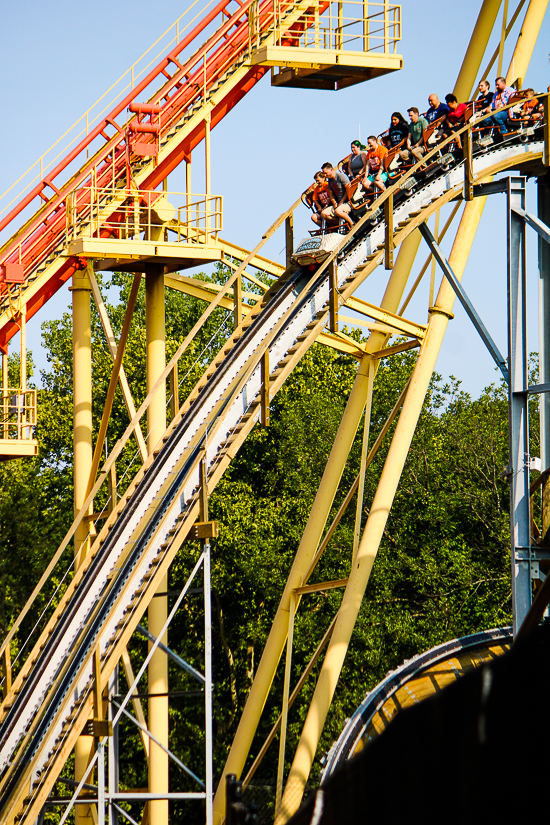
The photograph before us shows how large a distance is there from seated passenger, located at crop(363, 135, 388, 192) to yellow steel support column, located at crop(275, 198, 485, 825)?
125 centimetres

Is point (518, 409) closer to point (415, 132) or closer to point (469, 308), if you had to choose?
point (469, 308)

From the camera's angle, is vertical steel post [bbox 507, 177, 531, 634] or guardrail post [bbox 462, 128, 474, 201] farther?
guardrail post [bbox 462, 128, 474, 201]

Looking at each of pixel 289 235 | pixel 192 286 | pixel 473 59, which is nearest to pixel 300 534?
pixel 192 286

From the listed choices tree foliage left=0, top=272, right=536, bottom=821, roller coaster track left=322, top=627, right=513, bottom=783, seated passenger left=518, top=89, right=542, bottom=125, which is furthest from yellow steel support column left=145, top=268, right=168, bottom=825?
tree foliage left=0, top=272, right=536, bottom=821

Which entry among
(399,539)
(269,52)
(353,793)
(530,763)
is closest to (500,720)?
(530,763)

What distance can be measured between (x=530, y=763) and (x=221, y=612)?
29026 mm

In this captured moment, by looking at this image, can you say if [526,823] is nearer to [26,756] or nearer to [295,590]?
[26,756]

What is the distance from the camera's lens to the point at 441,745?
10.4 ft

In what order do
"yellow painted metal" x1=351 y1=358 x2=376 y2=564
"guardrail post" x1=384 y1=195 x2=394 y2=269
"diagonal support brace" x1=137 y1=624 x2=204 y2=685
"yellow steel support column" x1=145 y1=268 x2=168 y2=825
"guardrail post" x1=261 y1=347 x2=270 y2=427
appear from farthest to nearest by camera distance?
1. "yellow steel support column" x1=145 y1=268 x2=168 y2=825
2. "yellow painted metal" x1=351 y1=358 x2=376 y2=564
3. "guardrail post" x1=384 y1=195 x2=394 y2=269
4. "diagonal support brace" x1=137 y1=624 x2=204 y2=685
5. "guardrail post" x1=261 y1=347 x2=270 y2=427

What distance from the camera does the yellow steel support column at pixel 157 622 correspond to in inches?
579

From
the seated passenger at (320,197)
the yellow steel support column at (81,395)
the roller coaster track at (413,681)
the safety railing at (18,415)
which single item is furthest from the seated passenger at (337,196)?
the roller coaster track at (413,681)

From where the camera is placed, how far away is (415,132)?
14.9 metres

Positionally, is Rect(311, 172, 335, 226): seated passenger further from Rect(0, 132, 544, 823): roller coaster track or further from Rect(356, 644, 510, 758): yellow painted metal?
Rect(356, 644, 510, 758): yellow painted metal

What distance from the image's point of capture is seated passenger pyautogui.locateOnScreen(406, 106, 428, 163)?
14484 mm
